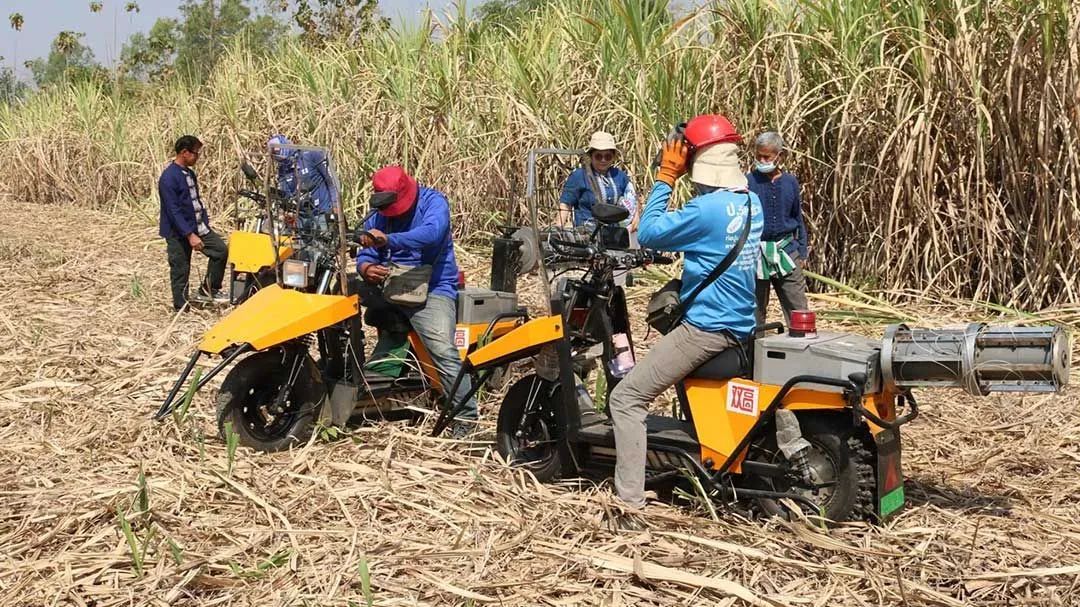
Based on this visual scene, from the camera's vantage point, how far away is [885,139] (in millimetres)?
8500

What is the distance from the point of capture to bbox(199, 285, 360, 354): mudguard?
215 inches

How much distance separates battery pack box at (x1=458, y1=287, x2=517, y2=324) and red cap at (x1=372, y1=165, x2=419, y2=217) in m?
0.66

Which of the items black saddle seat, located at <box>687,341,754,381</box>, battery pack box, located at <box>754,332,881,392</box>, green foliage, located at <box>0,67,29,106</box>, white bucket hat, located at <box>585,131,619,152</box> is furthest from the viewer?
green foliage, located at <box>0,67,29,106</box>

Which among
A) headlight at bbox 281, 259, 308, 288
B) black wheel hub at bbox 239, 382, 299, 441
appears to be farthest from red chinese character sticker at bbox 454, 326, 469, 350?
black wheel hub at bbox 239, 382, 299, 441

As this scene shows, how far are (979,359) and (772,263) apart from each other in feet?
10.9

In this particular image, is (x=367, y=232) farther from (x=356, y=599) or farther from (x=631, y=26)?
(x=631, y=26)

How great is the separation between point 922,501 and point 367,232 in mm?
2793

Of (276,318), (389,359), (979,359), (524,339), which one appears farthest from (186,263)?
(979,359)

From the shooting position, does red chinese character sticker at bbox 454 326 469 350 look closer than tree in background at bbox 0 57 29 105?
Yes

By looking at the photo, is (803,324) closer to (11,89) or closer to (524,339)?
(524,339)

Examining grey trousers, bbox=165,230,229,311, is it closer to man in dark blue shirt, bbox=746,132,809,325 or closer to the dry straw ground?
the dry straw ground

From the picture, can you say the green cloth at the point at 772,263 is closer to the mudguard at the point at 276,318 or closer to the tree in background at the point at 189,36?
the mudguard at the point at 276,318

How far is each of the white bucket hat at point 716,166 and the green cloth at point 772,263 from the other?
2.79 meters

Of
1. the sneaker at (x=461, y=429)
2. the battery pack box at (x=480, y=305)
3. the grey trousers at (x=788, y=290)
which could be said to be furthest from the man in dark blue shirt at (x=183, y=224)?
the grey trousers at (x=788, y=290)
